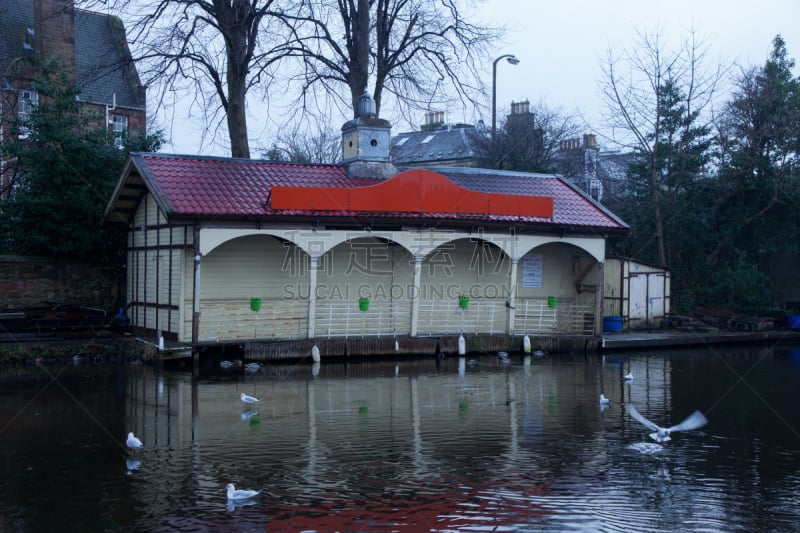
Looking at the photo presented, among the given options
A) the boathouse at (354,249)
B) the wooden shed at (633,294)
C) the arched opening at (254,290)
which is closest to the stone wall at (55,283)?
the boathouse at (354,249)

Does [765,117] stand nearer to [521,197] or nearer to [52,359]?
[521,197]

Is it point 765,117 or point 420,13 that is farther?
point 765,117

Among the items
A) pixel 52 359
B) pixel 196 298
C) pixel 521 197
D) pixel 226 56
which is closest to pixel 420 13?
pixel 226 56

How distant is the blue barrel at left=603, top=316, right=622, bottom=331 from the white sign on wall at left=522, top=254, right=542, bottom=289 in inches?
120

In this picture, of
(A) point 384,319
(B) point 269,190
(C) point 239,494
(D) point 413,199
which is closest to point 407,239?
(D) point 413,199

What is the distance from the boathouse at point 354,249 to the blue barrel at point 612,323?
1.51 m

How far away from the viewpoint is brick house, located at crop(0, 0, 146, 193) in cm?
2730

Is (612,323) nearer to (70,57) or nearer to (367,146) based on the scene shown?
(367,146)

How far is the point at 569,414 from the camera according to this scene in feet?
45.0

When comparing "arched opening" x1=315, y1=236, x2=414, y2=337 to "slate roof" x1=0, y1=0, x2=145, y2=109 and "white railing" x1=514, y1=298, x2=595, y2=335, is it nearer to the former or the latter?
"white railing" x1=514, y1=298, x2=595, y2=335

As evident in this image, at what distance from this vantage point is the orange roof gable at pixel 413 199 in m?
19.7

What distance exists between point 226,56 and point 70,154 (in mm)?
6213

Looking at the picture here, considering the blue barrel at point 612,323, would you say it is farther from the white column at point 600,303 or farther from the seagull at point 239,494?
the seagull at point 239,494

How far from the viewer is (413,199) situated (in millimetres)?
20938
